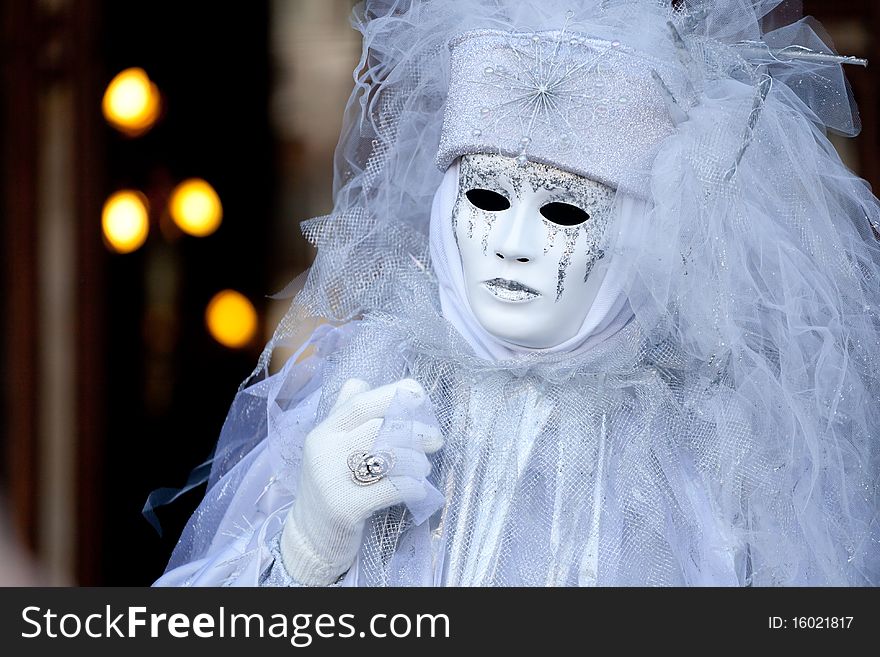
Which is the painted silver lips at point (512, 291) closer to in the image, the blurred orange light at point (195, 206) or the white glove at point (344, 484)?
the white glove at point (344, 484)

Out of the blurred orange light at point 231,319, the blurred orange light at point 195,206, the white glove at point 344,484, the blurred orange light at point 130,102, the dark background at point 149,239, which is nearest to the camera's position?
the white glove at point 344,484

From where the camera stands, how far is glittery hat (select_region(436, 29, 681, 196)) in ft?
4.14

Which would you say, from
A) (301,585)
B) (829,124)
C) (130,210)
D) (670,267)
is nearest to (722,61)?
(829,124)

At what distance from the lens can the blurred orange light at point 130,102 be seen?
2.92 m

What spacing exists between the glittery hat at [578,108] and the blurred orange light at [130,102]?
1854 mm

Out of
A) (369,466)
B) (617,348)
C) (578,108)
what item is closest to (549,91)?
(578,108)

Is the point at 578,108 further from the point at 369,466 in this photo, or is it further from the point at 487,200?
the point at 369,466

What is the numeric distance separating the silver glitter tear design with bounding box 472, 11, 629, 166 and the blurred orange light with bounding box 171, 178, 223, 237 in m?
2.07

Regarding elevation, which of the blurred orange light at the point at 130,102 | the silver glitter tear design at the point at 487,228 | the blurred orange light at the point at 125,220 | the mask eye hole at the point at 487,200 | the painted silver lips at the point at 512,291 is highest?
the blurred orange light at the point at 130,102

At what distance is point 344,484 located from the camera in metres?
1.21

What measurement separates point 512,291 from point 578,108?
0.21m

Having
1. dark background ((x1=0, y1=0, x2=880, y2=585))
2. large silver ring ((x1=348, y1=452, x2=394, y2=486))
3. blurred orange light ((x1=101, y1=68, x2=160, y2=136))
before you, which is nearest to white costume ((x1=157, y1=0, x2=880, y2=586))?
large silver ring ((x1=348, y1=452, x2=394, y2=486))

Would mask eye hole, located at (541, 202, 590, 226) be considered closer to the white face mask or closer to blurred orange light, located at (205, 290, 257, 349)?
the white face mask

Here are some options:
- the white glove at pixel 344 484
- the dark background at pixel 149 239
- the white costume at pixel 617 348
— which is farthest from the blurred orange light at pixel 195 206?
the white glove at pixel 344 484
